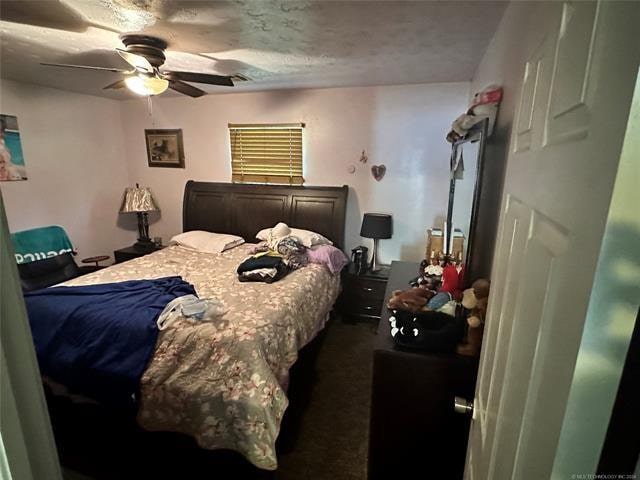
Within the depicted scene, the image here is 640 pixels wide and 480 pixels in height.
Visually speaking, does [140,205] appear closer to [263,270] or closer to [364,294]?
[263,270]

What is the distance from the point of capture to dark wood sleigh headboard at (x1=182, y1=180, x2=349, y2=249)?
11.2 feet

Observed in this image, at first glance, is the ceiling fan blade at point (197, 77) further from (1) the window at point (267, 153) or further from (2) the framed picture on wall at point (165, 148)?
(2) the framed picture on wall at point (165, 148)

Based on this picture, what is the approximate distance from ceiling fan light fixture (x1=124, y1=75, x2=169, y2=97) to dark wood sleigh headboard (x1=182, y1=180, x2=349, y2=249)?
1.65m

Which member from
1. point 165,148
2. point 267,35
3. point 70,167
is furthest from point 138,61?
point 70,167

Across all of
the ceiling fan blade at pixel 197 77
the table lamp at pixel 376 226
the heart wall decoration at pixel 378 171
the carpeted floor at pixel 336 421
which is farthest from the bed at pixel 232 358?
the ceiling fan blade at pixel 197 77

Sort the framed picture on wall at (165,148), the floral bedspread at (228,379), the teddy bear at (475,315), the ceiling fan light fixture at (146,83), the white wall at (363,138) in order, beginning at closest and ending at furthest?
the teddy bear at (475,315) < the floral bedspread at (228,379) < the ceiling fan light fixture at (146,83) < the white wall at (363,138) < the framed picture on wall at (165,148)

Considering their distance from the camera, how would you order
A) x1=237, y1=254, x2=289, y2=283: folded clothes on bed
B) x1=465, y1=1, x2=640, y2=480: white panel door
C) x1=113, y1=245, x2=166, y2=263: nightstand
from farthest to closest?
x1=113, y1=245, x2=166, y2=263: nightstand < x1=237, y1=254, x2=289, y2=283: folded clothes on bed < x1=465, y1=1, x2=640, y2=480: white panel door

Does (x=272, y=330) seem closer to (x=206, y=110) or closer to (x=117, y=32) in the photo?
(x=117, y=32)

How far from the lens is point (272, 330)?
183cm

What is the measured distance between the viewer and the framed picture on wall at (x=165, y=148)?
396cm

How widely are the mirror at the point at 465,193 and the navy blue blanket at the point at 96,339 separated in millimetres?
1731

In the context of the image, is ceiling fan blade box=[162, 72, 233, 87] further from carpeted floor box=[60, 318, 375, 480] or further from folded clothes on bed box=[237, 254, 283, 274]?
carpeted floor box=[60, 318, 375, 480]

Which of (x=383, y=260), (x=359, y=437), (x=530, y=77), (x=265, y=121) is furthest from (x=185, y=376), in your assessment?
(x=265, y=121)

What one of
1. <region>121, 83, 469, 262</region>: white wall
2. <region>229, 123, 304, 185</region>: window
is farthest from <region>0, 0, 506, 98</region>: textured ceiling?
<region>229, 123, 304, 185</region>: window
